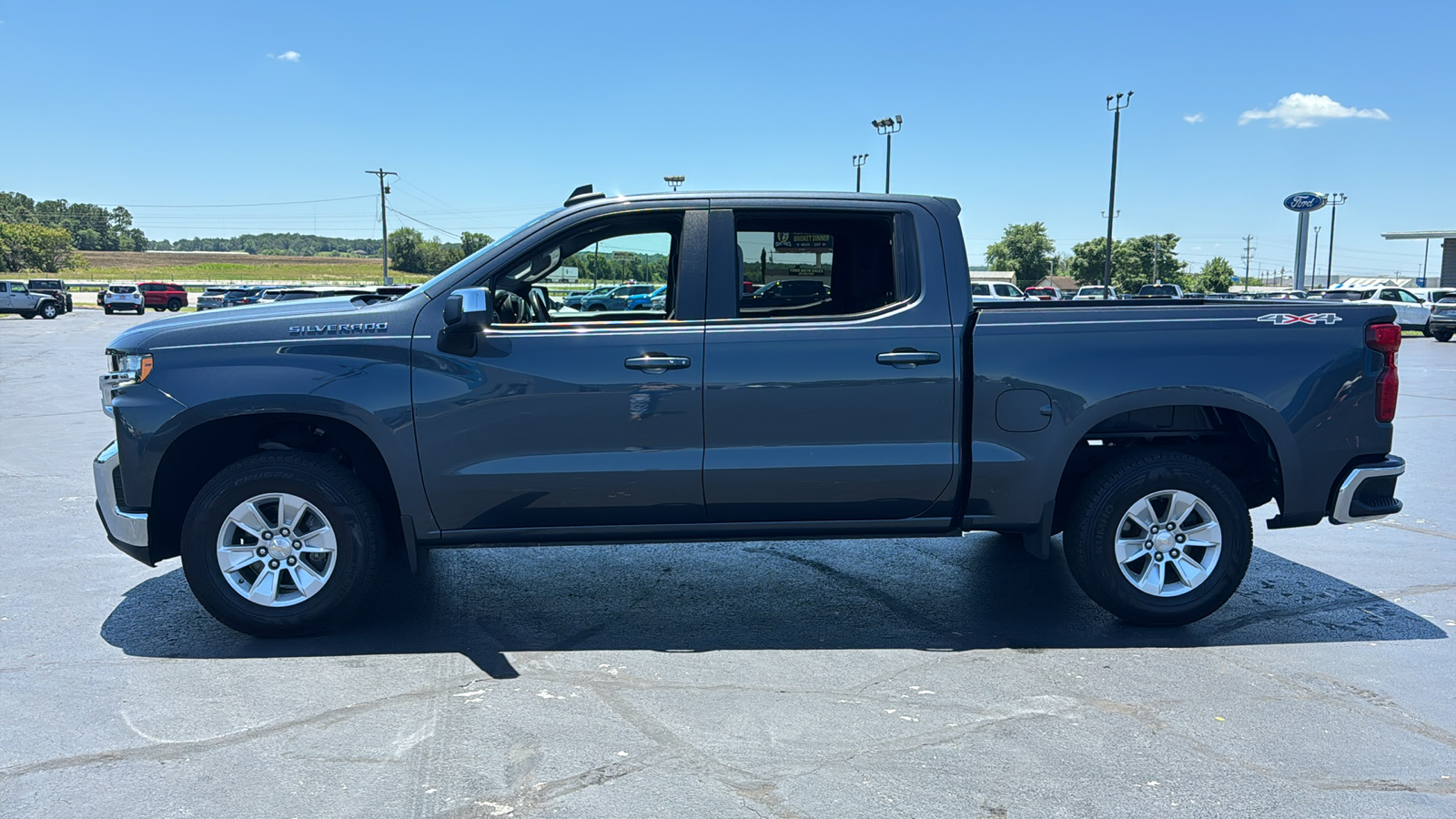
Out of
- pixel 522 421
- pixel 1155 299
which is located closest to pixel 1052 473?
pixel 1155 299

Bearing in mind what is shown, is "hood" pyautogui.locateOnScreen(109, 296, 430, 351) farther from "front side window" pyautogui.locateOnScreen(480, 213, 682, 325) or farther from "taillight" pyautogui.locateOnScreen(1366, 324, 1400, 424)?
"taillight" pyautogui.locateOnScreen(1366, 324, 1400, 424)

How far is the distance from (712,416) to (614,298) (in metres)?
0.78

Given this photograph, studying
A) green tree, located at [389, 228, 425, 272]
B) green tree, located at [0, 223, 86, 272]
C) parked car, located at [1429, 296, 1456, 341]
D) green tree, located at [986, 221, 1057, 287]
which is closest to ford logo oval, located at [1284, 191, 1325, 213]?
parked car, located at [1429, 296, 1456, 341]

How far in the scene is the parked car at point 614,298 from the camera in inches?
190

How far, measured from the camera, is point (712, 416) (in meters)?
4.58

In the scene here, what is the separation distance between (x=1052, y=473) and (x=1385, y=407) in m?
1.61

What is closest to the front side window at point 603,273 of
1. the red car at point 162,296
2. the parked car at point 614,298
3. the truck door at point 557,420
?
the parked car at point 614,298

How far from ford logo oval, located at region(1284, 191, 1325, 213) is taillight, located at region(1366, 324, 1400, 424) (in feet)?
161

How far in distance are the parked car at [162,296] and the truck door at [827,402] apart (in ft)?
205

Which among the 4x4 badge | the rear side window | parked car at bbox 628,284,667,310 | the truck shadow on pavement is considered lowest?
the truck shadow on pavement

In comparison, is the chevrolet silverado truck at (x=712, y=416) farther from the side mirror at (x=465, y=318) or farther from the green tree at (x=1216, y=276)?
the green tree at (x=1216, y=276)

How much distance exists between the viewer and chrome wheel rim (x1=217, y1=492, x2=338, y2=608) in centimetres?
460

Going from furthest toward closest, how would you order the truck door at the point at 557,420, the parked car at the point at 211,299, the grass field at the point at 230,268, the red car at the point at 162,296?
the grass field at the point at 230,268 → the red car at the point at 162,296 → the parked car at the point at 211,299 → the truck door at the point at 557,420

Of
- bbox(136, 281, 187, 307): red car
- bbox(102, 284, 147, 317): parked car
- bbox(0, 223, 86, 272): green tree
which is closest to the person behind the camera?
bbox(102, 284, 147, 317): parked car
